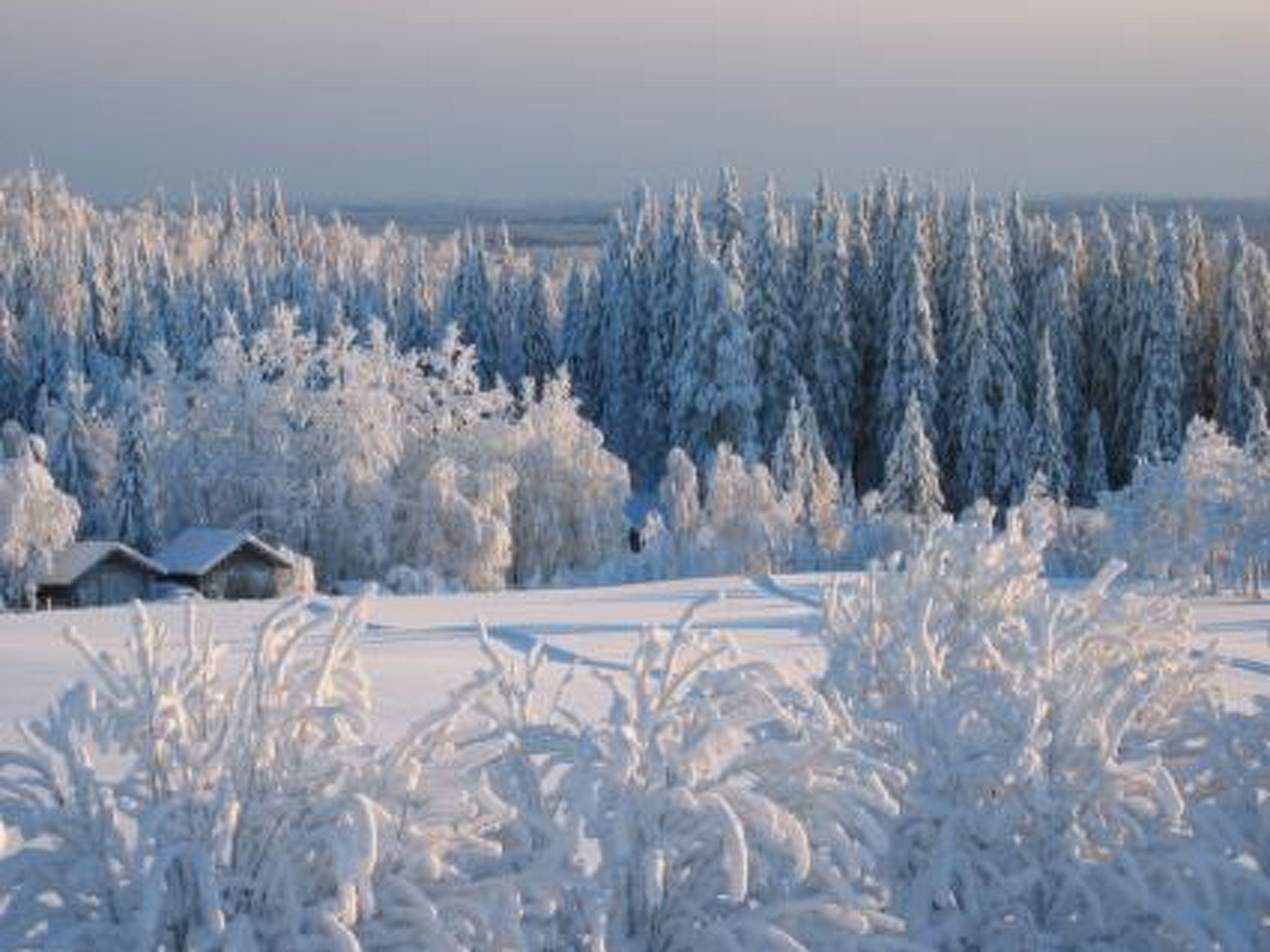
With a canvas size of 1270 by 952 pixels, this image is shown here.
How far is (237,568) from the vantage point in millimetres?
33938

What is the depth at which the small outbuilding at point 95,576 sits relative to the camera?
35219 mm

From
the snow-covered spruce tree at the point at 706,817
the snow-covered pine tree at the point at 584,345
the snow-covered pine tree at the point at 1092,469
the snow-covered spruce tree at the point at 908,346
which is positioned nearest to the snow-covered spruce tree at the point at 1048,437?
the snow-covered pine tree at the point at 1092,469

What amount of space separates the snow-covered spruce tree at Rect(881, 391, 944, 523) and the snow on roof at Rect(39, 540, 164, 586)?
22250 mm

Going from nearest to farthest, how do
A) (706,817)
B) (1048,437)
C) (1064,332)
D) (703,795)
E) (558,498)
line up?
(703,795), (706,817), (558,498), (1048,437), (1064,332)

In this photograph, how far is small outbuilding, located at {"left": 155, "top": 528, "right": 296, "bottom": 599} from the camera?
33.8 meters

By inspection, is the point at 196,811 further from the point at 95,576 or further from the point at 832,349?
the point at 832,349

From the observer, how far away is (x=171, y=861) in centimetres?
507

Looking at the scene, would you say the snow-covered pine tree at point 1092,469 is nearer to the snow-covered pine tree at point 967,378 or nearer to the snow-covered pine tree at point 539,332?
the snow-covered pine tree at point 967,378

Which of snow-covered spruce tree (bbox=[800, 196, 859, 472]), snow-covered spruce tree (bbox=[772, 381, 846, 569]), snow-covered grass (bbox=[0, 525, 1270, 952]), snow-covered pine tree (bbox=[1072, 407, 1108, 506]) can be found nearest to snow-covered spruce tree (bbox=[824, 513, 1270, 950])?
snow-covered grass (bbox=[0, 525, 1270, 952])

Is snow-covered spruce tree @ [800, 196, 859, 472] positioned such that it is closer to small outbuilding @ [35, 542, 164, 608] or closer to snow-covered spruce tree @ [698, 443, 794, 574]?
snow-covered spruce tree @ [698, 443, 794, 574]

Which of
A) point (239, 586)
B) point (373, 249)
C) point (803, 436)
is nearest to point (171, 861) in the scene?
point (239, 586)

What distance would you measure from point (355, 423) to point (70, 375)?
24093 millimetres

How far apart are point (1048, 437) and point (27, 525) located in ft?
104

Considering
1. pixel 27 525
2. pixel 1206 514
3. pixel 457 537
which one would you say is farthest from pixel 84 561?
pixel 1206 514
